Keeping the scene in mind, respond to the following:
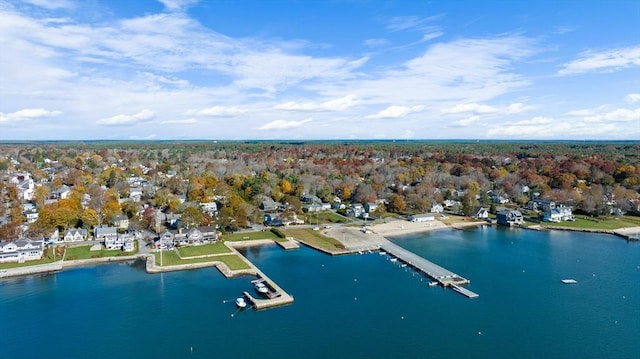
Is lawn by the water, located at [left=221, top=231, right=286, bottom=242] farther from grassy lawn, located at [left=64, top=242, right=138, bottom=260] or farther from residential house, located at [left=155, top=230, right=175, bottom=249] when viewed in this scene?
grassy lawn, located at [left=64, top=242, right=138, bottom=260]

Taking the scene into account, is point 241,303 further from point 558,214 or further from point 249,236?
point 558,214

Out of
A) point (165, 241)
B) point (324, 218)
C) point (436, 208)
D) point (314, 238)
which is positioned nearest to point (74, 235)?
point (165, 241)

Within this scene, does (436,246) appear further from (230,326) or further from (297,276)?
(230,326)

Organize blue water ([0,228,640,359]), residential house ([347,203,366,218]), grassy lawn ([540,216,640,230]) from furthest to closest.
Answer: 1. residential house ([347,203,366,218])
2. grassy lawn ([540,216,640,230])
3. blue water ([0,228,640,359])

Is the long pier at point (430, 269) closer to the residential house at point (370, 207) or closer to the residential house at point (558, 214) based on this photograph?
the residential house at point (370, 207)

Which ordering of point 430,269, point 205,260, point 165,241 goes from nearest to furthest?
point 430,269
point 205,260
point 165,241

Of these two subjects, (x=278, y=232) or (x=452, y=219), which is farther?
(x=452, y=219)

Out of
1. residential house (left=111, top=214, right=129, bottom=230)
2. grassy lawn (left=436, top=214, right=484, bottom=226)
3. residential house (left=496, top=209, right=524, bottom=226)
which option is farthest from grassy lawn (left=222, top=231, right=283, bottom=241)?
residential house (left=496, top=209, right=524, bottom=226)
